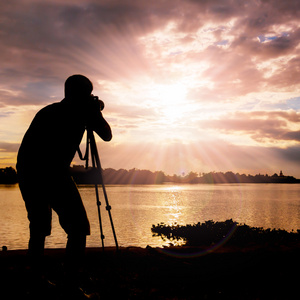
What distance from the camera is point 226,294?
6961mm

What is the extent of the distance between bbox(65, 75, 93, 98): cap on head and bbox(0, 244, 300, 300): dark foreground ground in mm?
3330

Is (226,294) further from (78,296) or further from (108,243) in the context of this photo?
(108,243)

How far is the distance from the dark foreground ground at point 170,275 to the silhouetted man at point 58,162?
1.04 m

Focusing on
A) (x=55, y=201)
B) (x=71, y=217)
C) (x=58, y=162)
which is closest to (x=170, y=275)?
(x=71, y=217)

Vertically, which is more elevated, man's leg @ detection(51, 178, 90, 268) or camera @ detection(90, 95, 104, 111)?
Result: camera @ detection(90, 95, 104, 111)

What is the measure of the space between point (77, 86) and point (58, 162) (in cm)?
134

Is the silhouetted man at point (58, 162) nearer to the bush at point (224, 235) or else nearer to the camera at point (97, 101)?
the camera at point (97, 101)

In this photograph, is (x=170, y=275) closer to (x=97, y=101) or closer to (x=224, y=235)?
(x=97, y=101)

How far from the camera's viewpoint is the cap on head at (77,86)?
5.31 meters

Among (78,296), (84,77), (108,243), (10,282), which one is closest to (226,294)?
(78,296)

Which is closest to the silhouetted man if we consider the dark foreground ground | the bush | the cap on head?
the cap on head

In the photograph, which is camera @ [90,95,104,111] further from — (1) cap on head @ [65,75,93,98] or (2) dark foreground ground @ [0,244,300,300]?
(2) dark foreground ground @ [0,244,300,300]

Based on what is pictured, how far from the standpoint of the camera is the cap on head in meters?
5.31

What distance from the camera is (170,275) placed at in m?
8.40
